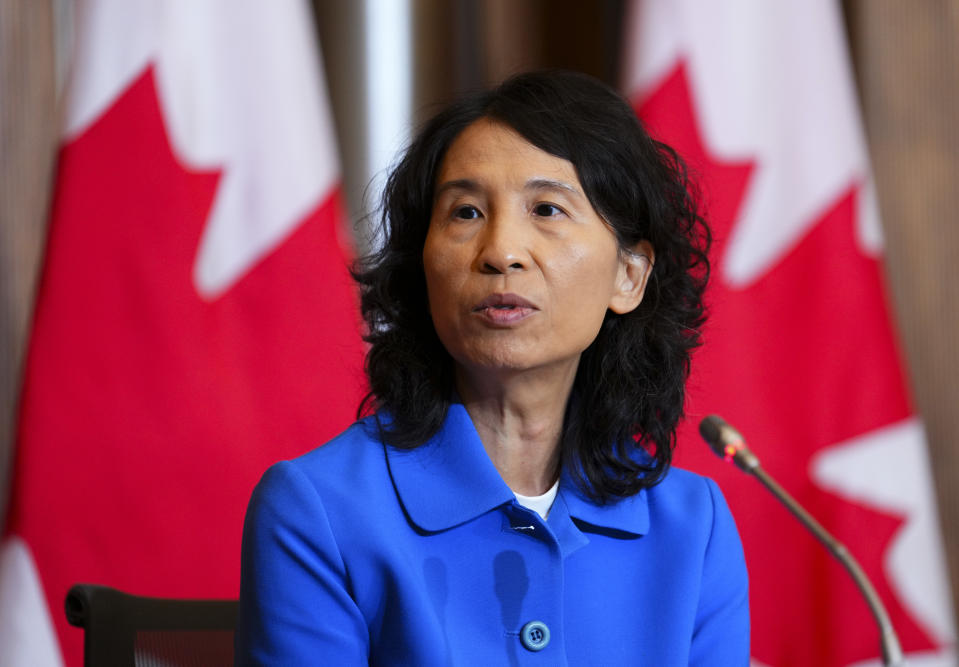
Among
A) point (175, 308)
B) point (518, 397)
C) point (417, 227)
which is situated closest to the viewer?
point (518, 397)

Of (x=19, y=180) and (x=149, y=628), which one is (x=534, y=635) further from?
(x=19, y=180)

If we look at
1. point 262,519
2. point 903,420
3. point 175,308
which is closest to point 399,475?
point 262,519

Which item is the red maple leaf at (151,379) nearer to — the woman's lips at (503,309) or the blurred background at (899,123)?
the blurred background at (899,123)

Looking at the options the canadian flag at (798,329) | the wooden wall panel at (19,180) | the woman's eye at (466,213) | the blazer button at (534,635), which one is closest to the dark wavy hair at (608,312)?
the woman's eye at (466,213)

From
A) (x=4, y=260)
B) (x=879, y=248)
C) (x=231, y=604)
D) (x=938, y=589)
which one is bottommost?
(x=938, y=589)

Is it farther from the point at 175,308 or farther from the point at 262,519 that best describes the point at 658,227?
the point at 175,308

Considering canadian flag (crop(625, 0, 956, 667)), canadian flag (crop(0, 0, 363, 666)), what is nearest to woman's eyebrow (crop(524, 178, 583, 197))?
canadian flag (crop(0, 0, 363, 666))

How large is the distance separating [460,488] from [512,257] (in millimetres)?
292

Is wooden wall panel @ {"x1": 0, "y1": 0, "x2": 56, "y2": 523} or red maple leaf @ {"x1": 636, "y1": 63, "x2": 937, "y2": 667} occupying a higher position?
wooden wall panel @ {"x1": 0, "y1": 0, "x2": 56, "y2": 523}

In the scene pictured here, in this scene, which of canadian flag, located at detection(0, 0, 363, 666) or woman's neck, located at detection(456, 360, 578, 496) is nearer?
woman's neck, located at detection(456, 360, 578, 496)

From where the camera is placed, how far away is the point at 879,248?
254 centimetres

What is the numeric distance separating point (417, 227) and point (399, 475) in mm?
363

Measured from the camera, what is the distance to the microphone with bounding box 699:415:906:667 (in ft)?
3.09

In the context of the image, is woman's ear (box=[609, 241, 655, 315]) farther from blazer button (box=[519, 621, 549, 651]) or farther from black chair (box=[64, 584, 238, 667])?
black chair (box=[64, 584, 238, 667])
